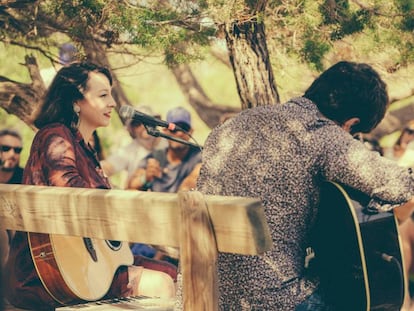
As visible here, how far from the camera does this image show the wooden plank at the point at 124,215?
256 centimetres

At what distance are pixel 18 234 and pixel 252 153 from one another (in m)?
1.45

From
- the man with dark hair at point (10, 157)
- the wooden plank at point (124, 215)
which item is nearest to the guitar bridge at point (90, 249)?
the wooden plank at point (124, 215)

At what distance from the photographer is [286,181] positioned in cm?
315

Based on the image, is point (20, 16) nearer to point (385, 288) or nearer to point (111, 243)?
point (111, 243)

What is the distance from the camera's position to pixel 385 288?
326 centimetres

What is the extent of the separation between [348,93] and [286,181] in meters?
0.43

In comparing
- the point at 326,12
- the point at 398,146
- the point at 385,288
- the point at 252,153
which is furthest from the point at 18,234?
the point at 398,146

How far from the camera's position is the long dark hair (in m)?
4.45

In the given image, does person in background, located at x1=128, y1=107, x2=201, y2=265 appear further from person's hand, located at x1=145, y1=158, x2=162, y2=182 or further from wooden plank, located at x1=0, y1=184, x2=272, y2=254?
wooden plank, located at x1=0, y1=184, x2=272, y2=254

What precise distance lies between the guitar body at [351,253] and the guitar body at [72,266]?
1237 millimetres

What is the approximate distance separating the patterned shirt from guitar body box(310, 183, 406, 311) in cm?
4

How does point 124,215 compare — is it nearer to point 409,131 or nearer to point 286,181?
point 286,181

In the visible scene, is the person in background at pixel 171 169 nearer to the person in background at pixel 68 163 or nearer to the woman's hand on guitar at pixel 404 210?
the person in background at pixel 68 163

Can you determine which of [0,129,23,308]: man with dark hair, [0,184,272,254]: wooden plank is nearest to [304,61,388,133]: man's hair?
[0,184,272,254]: wooden plank
